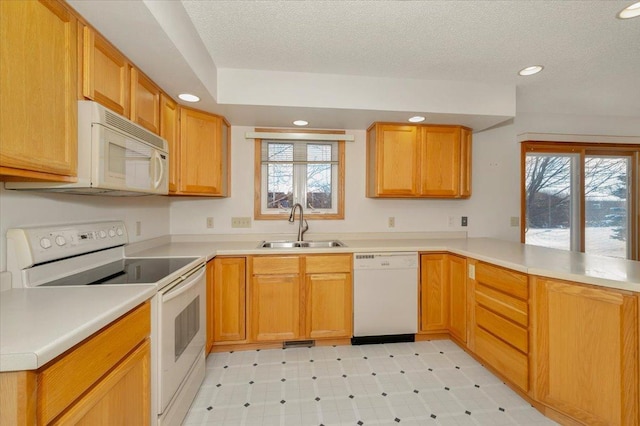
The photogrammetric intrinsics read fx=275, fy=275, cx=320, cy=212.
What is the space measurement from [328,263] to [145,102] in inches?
68.4

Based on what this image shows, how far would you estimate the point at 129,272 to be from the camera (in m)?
1.54

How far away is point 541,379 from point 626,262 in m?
0.89

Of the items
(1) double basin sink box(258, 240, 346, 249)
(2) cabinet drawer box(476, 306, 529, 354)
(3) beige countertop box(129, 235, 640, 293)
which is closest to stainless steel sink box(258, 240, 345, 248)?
(1) double basin sink box(258, 240, 346, 249)

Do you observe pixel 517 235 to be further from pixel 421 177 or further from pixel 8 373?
pixel 8 373

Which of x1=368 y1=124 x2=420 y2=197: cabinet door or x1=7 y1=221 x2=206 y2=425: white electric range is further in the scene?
x1=368 y1=124 x2=420 y2=197: cabinet door

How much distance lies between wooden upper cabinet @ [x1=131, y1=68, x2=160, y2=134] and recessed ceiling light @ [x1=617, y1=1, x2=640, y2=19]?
273 cm

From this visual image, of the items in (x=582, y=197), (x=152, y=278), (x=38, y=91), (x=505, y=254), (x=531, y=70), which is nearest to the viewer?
(x=38, y=91)

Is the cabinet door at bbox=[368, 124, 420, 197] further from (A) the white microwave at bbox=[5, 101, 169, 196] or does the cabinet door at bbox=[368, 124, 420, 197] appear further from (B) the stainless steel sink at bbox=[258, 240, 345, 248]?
(A) the white microwave at bbox=[5, 101, 169, 196]

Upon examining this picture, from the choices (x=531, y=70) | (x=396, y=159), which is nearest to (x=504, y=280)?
(x=396, y=159)

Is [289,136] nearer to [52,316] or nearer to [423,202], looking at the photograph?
[423,202]

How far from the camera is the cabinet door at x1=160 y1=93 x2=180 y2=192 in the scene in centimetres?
204

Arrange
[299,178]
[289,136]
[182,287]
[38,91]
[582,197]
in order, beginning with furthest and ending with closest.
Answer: [582,197], [299,178], [289,136], [182,287], [38,91]

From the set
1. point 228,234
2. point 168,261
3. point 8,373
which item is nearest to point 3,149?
point 8,373

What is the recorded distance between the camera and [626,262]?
5.51ft
